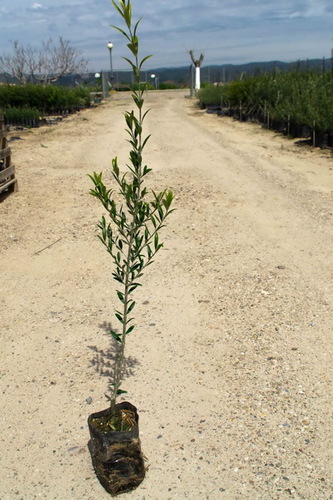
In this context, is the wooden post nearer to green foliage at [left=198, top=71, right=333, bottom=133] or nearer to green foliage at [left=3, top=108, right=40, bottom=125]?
green foliage at [left=198, top=71, right=333, bottom=133]

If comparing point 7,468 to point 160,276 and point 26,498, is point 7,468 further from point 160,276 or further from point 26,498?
point 160,276

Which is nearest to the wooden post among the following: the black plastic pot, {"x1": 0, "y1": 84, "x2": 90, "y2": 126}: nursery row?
the black plastic pot

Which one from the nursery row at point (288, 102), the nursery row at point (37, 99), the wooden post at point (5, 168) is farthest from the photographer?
the nursery row at point (37, 99)

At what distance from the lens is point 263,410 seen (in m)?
3.10

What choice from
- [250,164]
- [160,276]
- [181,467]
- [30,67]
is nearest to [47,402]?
[181,467]

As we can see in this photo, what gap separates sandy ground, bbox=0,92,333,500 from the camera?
8.86ft

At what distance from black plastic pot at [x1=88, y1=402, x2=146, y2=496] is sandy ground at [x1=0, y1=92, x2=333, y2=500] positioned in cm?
6

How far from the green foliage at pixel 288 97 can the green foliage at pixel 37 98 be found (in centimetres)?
576

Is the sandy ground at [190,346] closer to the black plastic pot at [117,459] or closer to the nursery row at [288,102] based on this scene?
the black plastic pot at [117,459]

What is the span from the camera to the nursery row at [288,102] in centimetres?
1077

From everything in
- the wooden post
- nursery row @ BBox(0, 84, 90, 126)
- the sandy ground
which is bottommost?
the sandy ground

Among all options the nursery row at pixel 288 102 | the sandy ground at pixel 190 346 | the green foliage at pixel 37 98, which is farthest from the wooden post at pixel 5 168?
the green foliage at pixel 37 98

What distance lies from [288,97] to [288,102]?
124 cm

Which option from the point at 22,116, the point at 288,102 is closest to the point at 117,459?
the point at 288,102
